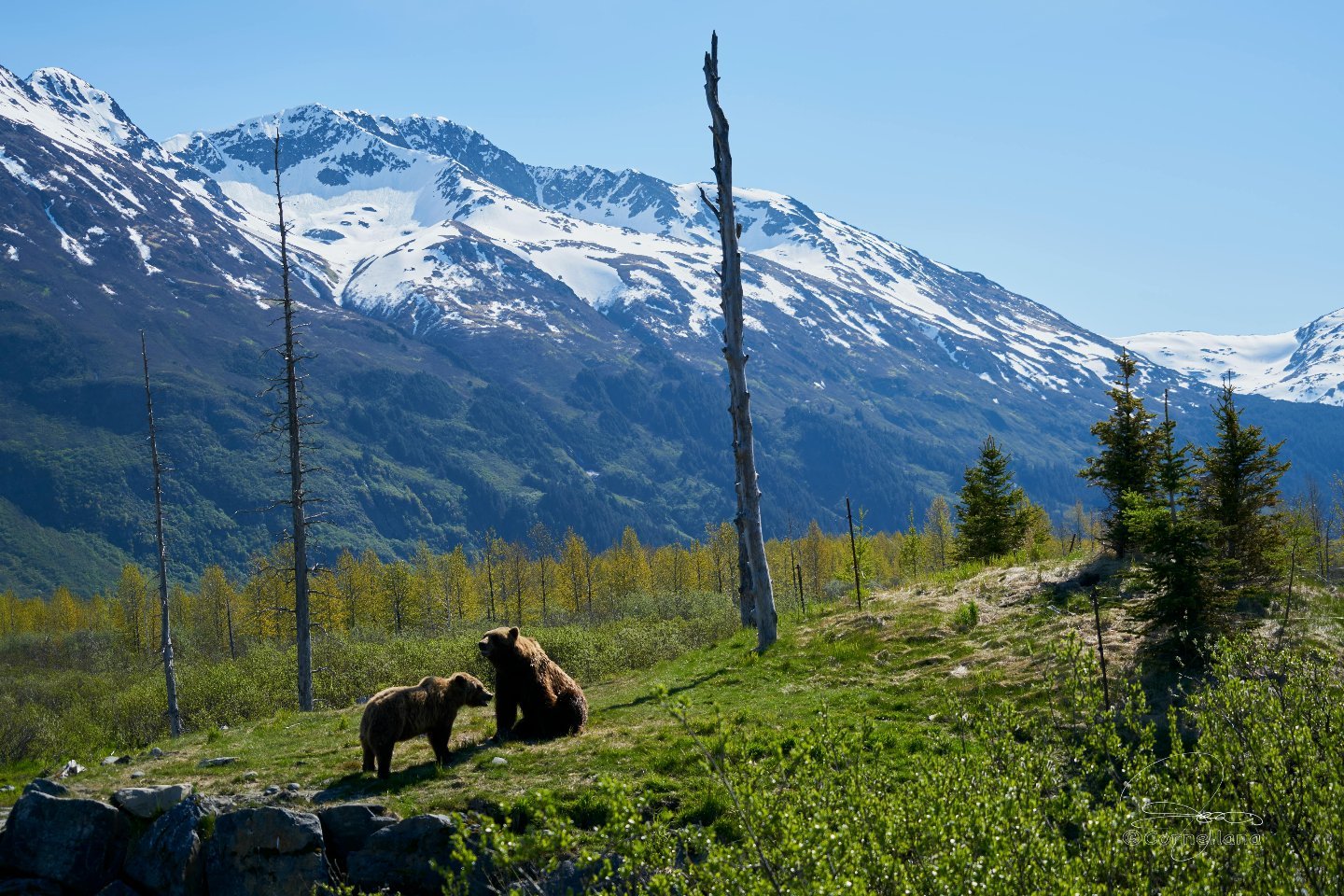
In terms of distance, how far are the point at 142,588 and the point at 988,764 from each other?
387 ft

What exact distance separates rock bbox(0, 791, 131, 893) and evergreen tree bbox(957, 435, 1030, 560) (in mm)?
32199

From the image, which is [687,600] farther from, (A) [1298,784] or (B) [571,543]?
(A) [1298,784]

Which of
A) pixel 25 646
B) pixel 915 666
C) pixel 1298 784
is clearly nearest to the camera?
pixel 1298 784

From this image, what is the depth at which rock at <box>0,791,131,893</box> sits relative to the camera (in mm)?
14789

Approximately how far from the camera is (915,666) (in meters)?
20.6

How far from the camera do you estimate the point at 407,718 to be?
1606 centimetres

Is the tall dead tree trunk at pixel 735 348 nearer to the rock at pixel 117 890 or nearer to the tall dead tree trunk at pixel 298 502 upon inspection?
the tall dead tree trunk at pixel 298 502

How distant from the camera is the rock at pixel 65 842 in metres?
14.8

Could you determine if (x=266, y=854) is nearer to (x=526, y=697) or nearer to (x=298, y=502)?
(x=526, y=697)

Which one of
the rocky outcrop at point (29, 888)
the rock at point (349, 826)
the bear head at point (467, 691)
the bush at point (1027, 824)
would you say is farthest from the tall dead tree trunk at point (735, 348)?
the bush at point (1027, 824)

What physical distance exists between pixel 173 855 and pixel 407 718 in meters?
3.98

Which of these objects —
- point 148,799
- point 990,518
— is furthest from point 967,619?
point 990,518

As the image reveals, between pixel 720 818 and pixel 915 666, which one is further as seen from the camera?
pixel 915 666

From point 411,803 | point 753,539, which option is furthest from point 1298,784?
point 753,539
